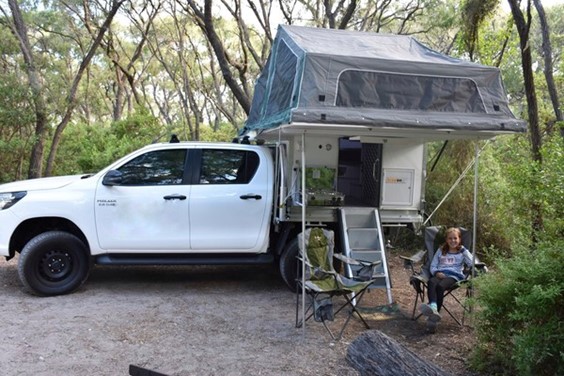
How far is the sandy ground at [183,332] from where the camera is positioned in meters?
4.06

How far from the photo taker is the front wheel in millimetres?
5613

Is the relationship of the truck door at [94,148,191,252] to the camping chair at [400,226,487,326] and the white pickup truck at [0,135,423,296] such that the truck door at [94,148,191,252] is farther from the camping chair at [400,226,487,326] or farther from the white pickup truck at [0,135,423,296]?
the camping chair at [400,226,487,326]

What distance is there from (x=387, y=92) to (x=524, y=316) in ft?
8.09

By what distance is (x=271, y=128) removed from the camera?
5312mm

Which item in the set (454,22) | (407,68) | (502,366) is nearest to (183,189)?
(407,68)

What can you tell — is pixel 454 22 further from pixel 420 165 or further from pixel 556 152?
pixel 556 152

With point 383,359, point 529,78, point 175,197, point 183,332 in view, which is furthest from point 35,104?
point 383,359

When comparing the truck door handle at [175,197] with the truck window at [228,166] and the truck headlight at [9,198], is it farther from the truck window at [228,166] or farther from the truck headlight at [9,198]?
the truck headlight at [9,198]

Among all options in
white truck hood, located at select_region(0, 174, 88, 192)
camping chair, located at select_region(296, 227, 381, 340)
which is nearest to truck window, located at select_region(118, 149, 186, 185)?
white truck hood, located at select_region(0, 174, 88, 192)

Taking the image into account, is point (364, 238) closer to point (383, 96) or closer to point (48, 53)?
point (383, 96)

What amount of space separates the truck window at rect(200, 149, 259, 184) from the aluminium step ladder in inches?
48.6

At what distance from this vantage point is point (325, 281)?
5047 millimetres

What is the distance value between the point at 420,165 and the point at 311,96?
2397 mm

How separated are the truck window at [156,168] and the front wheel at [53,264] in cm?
94
